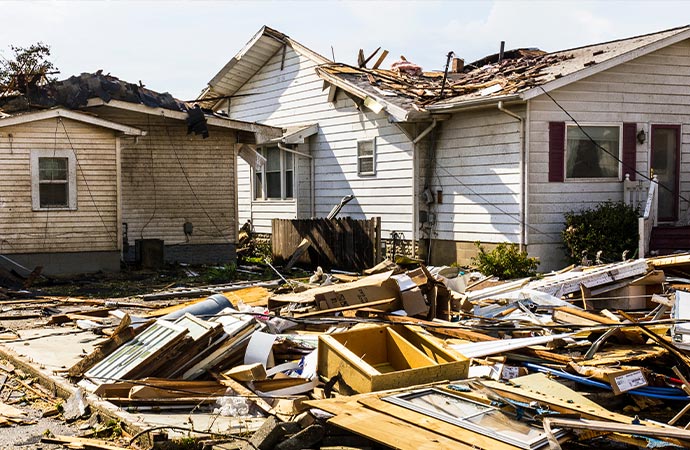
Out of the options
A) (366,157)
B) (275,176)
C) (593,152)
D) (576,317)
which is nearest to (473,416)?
(576,317)

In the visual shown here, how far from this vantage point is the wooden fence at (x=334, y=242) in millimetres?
19688

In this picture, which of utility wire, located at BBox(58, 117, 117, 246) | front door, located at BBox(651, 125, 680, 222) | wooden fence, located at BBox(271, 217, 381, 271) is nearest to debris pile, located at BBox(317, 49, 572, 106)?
front door, located at BBox(651, 125, 680, 222)

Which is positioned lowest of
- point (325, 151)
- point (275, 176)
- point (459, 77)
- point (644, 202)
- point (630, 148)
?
point (644, 202)

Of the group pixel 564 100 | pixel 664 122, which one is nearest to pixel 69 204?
pixel 564 100

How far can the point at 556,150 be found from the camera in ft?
57.7

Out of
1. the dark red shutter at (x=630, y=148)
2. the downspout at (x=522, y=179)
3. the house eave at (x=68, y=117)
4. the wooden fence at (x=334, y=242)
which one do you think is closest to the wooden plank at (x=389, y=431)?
the downspout at (x=522, y=179)

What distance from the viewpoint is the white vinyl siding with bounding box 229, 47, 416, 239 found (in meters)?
21.1

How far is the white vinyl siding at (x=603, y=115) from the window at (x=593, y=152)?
188 millimetres

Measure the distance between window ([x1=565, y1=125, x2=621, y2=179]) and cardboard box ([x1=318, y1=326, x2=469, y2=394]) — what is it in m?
10.2

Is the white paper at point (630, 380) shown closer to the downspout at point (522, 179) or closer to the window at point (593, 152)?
the downspout at point (522, 179)

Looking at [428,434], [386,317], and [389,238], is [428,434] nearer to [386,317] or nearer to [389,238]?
[386,317]

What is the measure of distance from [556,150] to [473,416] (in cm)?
1213

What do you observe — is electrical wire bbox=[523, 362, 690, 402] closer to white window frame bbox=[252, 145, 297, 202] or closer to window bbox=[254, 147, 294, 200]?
white window frame bbox=[252, 145, 297, 202]

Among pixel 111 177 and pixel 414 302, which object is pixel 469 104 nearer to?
pixel 414 302
